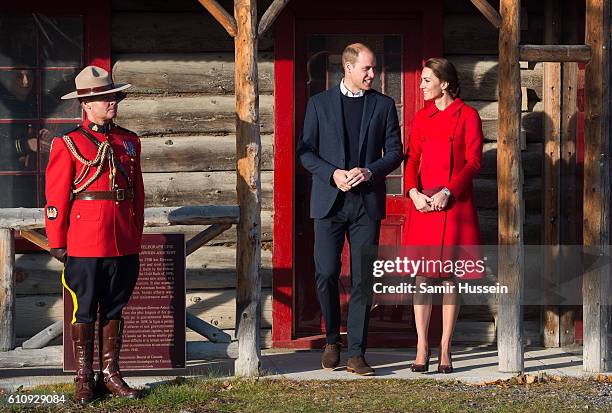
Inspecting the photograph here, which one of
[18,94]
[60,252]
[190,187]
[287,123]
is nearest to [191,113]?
[190,187]

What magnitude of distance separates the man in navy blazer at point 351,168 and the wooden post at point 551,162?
181 cm

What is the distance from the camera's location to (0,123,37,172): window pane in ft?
31.2

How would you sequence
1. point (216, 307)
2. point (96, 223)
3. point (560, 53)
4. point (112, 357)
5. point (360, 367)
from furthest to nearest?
point (216, 307), point (560, 53), point (360, 367), point (112, 357), point (96, 223)

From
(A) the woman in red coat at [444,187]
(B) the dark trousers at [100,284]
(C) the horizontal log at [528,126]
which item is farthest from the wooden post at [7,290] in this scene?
(C) the horizontal log at [528,126]

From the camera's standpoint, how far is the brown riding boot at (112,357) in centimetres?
740

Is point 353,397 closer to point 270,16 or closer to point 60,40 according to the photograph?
point 270,16

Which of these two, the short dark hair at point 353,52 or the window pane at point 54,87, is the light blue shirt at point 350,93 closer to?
the short dark hair at point 353,52

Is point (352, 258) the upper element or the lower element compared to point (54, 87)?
lower

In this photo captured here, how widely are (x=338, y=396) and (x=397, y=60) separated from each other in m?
3.19

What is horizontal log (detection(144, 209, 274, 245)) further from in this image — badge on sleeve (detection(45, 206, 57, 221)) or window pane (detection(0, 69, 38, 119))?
badge on sleeve (detection(45, 206, 57, 221))

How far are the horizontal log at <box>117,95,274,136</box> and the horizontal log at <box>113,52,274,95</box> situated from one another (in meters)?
0.08

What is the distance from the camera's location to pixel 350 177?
315 inches

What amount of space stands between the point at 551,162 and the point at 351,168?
209 cm

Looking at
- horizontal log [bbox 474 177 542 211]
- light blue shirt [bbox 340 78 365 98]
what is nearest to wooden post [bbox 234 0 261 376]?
light blue shirt [bbox 340 78 365 98]
